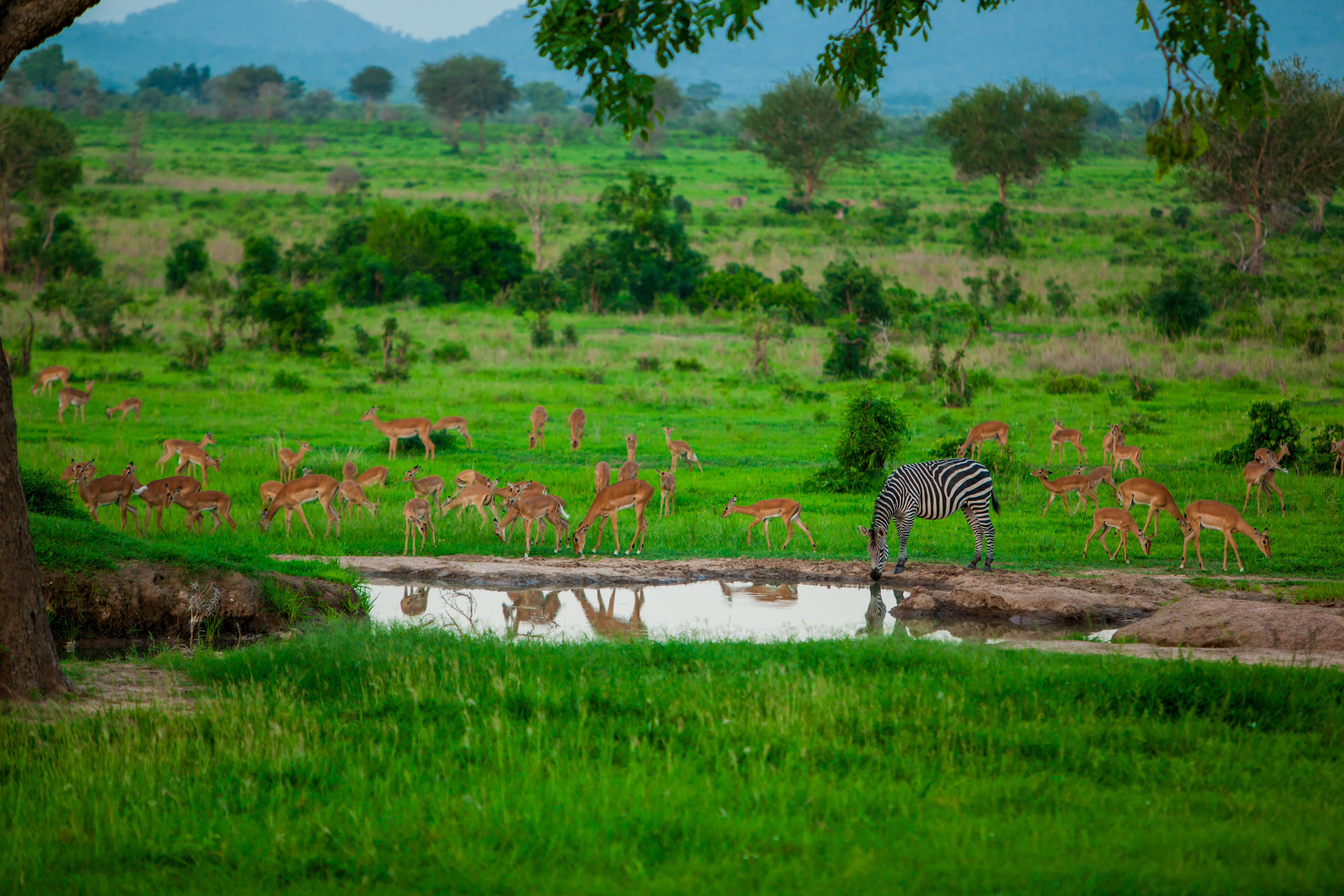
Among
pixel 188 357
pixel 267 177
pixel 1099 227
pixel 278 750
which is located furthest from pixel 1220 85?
pixel 267 177

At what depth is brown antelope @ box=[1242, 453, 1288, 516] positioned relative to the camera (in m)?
15.5

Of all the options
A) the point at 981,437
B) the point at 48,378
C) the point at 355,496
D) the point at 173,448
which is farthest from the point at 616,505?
the point at 48,378

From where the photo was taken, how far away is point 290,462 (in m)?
17.3

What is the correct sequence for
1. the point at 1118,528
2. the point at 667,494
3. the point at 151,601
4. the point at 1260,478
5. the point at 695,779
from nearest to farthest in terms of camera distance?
the point at 695,779 < the point at 151,601 < the point at 1118,528 < the point at 1260,478 < the point at 667,494

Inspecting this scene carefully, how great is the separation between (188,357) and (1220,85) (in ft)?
89.1

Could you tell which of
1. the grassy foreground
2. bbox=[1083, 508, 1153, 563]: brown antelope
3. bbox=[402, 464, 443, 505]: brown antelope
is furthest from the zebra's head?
bbox=[402, 464, 443, 505]: brown antelope

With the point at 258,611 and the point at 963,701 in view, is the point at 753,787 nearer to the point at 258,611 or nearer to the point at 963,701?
the point at 963,701

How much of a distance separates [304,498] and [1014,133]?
61.8 metres

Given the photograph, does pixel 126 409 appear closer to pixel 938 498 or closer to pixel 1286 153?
pixel 938 498

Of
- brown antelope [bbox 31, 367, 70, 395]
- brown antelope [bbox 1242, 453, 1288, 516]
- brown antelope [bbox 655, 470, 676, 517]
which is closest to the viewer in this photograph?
brown antelope [bbox 1242, 453, 1288, 516]

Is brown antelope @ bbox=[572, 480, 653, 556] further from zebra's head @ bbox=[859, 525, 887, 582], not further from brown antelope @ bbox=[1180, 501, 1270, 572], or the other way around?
brown antelope @ bbox=[1180, 501, 1270, 572]

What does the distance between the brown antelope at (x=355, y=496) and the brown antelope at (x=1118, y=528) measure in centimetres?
924

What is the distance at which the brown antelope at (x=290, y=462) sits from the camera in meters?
17.3

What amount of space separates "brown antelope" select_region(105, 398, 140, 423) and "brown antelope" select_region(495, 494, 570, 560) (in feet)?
35.4
